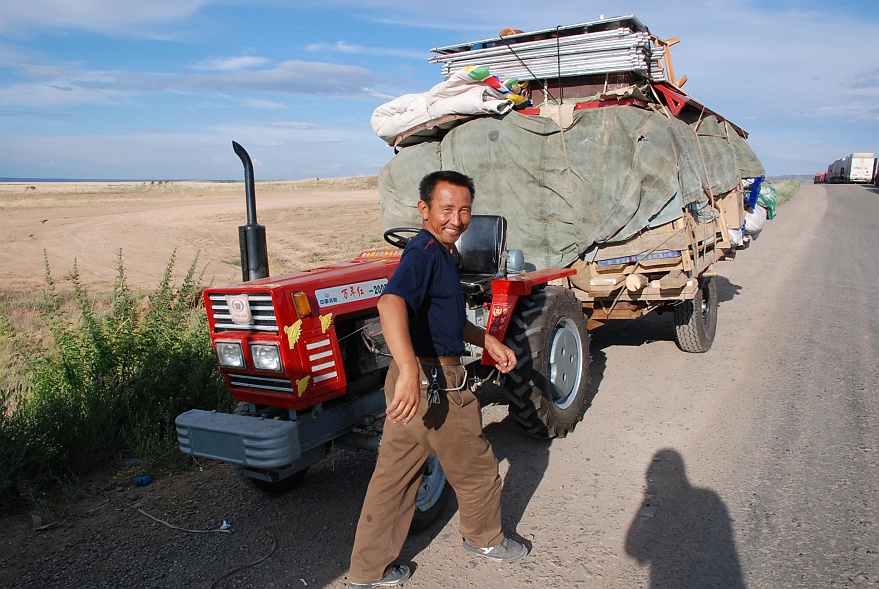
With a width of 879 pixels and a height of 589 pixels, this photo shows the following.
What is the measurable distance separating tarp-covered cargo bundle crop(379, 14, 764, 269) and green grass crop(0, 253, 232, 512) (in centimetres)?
240

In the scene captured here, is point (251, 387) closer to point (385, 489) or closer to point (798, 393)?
point (385, 489)

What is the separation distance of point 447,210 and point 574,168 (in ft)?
9.96

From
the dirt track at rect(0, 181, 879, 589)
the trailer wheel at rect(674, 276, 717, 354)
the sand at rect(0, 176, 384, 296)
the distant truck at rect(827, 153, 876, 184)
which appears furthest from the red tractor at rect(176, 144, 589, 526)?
the distant truck at rect(827, 153, 876, 184)

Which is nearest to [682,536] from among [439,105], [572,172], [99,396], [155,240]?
[572,172]

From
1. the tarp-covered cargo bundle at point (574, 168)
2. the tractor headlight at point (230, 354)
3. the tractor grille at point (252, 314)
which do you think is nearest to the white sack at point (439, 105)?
the tarp-covered cargo bundle at point (574, 168)

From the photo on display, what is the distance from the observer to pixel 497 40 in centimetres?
709

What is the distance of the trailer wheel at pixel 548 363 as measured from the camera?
4363mm

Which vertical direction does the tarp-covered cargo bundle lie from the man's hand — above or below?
above

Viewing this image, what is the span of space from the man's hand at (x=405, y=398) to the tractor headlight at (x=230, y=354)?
135cm

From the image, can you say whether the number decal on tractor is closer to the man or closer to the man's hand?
the man

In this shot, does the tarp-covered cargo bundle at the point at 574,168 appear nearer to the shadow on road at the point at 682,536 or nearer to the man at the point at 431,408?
the shadow on road at the point at 682,536

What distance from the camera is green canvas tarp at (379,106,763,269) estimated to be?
546 cm

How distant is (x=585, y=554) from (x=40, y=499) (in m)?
3.02

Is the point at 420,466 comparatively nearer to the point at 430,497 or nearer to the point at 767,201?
the point at 430,497
